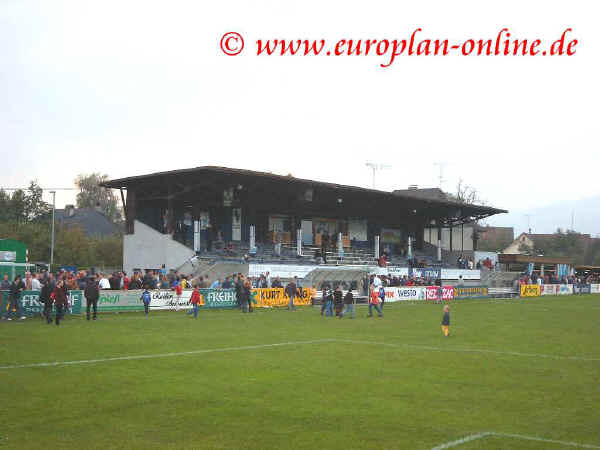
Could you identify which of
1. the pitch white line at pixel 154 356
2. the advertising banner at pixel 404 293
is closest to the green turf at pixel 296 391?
the pitch white line at pixel 154 356

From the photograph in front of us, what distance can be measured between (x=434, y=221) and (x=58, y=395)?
6263cm

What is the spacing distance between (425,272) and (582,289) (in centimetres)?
2005

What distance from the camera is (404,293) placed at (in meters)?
45.8

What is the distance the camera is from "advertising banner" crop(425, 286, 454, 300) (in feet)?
156

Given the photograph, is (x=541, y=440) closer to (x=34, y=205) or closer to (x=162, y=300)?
(x=162, y=300)

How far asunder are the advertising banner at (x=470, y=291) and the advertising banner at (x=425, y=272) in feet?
16.3

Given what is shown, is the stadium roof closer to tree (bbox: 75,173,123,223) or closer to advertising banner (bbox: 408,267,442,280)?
advertising banner (bbox: 408,267,442,280)

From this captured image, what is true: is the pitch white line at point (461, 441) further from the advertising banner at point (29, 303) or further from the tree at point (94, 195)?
the tree at point (94, 195)

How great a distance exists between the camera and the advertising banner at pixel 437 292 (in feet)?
156

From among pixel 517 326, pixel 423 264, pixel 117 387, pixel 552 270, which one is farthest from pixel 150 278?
pixel 552 270

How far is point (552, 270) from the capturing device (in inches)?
3433

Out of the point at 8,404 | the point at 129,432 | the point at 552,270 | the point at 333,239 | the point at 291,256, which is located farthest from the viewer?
the point at 552,270

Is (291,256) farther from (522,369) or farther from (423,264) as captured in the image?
(522,369)

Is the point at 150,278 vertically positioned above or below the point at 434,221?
below
